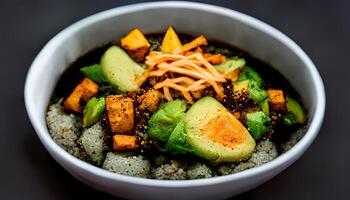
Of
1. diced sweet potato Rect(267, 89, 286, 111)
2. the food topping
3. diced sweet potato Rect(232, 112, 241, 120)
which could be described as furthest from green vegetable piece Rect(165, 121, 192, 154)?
diced sweet potato Rect(267, 89, 286, 111)

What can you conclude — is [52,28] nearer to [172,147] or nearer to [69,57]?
[69,57]

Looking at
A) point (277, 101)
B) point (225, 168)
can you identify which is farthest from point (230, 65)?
point (225, 168)

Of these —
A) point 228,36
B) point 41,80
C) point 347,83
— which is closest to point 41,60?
point 41,80

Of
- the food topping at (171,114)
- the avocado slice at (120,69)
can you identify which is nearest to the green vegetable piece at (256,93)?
the food topping at (171,114)

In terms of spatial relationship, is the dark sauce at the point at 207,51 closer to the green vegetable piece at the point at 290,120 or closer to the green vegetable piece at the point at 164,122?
the green vegetable piece at the point at 290,120

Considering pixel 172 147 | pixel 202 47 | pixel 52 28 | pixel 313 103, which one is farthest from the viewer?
pixel 52 28

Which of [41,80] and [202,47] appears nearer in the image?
[41,80]
